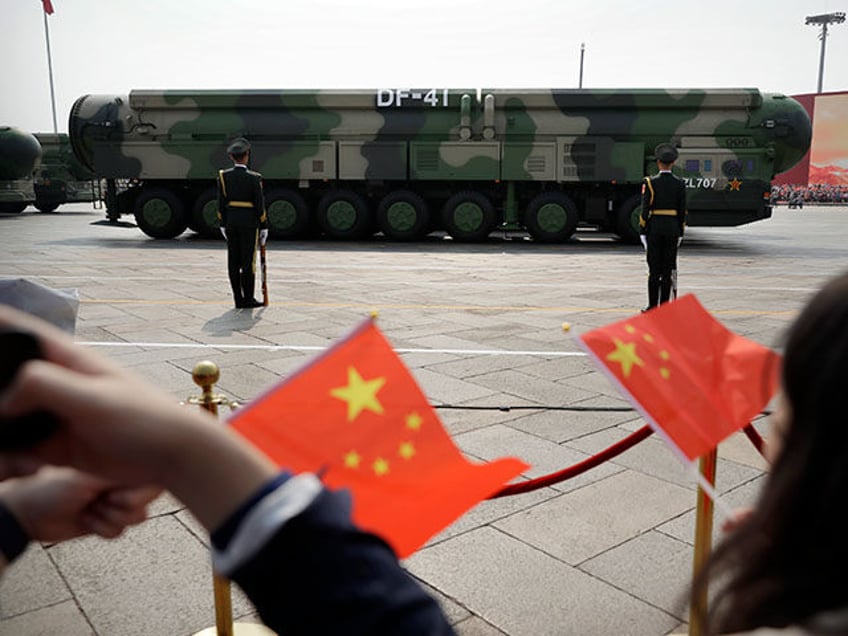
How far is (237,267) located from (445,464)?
291 inches

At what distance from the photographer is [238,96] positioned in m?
16.6

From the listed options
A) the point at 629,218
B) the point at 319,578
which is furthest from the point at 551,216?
the point at 319,578

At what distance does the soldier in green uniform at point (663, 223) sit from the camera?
7902mm

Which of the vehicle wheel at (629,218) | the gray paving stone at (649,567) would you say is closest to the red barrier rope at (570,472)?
the gray paving stone at (649,567)

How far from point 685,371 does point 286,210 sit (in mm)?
15633

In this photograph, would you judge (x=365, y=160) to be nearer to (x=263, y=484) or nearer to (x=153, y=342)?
(x=153, y=342)

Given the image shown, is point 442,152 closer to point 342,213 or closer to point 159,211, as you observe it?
point 342,213

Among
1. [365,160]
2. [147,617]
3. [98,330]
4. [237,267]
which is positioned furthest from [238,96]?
[147,617]

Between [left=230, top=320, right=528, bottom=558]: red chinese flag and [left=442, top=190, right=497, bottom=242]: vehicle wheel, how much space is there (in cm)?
1551

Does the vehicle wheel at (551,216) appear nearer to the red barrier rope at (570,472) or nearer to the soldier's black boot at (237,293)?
the soldier's black boot at (237,293)

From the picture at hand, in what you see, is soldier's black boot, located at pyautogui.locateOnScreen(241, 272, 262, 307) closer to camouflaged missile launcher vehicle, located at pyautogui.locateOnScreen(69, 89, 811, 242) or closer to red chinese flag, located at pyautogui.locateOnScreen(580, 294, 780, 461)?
red chinese flag, located at pyautogui.locateOnScreen(580, 294, 780, 461)

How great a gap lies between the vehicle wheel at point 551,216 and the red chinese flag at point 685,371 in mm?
14772

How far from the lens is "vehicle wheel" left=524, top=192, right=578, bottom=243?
16312 millimetres

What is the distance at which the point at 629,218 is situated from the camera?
16.1m
